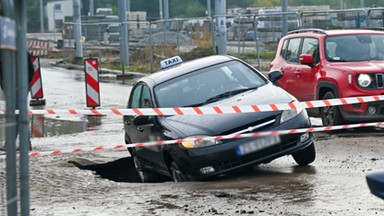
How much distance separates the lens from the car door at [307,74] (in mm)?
14703

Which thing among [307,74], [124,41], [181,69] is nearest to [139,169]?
[181,69]

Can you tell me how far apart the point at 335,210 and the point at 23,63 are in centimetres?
402

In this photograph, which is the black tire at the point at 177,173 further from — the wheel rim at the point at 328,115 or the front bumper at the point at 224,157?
the wheel rim at the point at 328,115

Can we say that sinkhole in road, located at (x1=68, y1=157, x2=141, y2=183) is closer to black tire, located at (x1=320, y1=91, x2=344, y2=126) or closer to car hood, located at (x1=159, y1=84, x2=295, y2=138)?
car hood, located at (x1=159, y1=84, x2=295, y2=138)

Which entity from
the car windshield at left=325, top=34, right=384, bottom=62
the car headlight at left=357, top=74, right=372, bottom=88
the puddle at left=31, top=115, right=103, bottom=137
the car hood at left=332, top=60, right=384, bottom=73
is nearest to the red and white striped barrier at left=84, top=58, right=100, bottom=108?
the puddle at left=31, top=115, right=103, bottom=137

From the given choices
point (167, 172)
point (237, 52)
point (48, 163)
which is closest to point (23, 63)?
point (167, 172)

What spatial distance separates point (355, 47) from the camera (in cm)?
1465

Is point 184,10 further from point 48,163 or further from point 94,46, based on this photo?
point 48,163

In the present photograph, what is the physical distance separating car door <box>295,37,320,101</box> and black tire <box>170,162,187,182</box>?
Result: 5.05m

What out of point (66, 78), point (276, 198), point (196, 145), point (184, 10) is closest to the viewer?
point (276, 198)

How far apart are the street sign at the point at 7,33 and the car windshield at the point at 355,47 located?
10.3m

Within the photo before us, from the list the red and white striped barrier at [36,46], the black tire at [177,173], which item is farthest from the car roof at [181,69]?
the red and white striped barrier at [36,46]

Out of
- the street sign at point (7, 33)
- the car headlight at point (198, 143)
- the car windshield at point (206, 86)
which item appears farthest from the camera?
the car windshield at point (206, 86)

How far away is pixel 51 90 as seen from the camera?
28.2m
